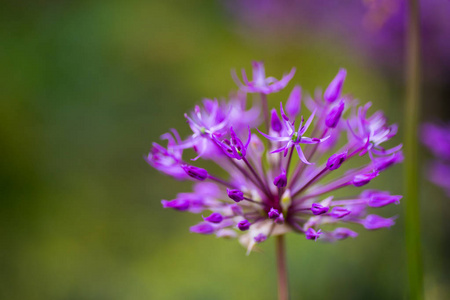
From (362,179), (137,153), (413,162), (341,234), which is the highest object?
(137,153)

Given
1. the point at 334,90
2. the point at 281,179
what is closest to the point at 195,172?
the point at 281,179

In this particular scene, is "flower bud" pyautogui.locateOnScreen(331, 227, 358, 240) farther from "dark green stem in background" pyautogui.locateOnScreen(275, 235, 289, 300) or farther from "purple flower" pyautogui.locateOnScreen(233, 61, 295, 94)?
"purple flower" pyautogui.locateOnScreen(233, 61, 295, 94)

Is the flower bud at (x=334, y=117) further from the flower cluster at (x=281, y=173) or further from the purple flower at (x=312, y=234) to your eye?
the purple flower at (x=312, y=234)

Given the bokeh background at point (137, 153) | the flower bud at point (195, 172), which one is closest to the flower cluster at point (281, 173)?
the flower bud at point (195, 172)

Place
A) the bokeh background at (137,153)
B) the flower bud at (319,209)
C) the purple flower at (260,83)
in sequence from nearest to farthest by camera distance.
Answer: the flower bud at (319,209) < the purple flower at (260,83) < the bokeh background at (137,153)

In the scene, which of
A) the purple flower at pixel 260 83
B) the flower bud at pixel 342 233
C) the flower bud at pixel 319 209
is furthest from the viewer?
the purple flower at pixel 260 83

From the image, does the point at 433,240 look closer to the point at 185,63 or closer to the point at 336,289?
the point at 336,289

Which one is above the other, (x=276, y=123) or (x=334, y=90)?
(x=334, y=90)

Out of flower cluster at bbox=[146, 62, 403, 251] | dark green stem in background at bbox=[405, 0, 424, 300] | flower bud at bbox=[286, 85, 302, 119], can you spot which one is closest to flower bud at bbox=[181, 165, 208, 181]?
flower cluster at bbox=[146, 62, 403, 251]

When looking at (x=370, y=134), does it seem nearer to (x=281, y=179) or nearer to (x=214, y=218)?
(x=281, y=179)
